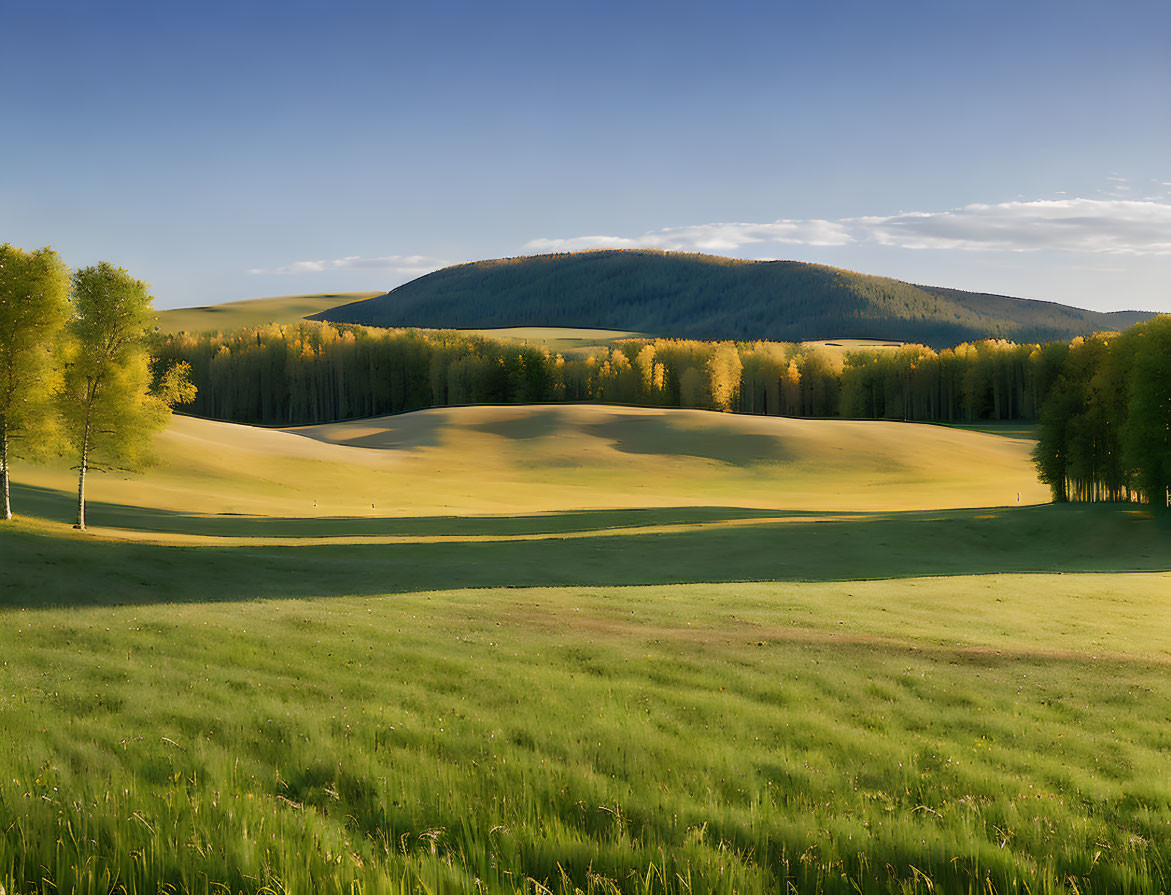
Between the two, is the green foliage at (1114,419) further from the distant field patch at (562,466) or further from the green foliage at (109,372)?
the green foliage at (109,372)

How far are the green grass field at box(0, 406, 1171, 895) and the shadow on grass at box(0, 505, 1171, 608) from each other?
0.29 metres

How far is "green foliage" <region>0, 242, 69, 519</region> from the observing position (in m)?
33.2

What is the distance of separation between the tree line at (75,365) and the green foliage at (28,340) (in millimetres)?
38

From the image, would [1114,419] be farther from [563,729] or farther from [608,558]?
[563,729]

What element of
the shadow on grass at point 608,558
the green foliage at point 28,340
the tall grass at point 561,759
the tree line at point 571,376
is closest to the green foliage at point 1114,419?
the shadow on grass at point 608,558

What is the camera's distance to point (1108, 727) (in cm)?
943

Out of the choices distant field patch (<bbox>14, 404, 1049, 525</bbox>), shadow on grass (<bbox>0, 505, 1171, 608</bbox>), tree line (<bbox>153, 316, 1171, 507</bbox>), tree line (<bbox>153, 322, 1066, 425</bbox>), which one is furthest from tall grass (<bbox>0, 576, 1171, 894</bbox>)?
tree line (<bbox>153, 322, 1066, 425</bbox>)

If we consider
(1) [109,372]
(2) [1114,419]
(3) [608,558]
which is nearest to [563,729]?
(3) [608,558]

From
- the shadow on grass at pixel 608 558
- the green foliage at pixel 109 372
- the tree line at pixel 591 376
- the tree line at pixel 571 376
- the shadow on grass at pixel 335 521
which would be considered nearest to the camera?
the shadow on grass at pixel 608 558

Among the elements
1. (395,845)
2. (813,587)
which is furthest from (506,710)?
(813,587)

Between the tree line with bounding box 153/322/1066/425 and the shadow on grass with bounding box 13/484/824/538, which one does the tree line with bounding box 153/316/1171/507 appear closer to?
the tree line with bounding box 153/322/1066/425

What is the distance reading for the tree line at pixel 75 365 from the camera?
3344 cm

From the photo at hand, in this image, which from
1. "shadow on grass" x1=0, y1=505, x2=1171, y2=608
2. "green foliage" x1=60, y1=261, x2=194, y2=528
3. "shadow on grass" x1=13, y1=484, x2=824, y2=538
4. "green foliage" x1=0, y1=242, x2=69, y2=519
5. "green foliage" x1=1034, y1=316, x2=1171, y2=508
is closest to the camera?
"shadow on grass" x1=0, y1=505, x2=1171, y2=608

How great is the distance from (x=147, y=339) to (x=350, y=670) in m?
32.1
